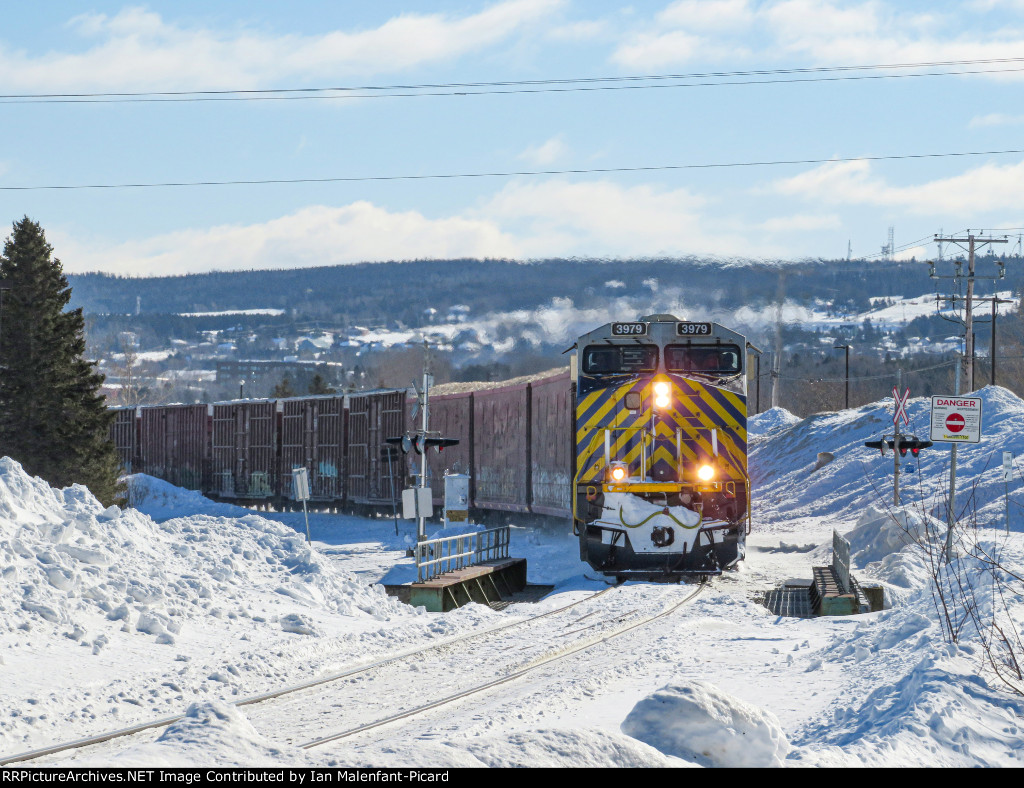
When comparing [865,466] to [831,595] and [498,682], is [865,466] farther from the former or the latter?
[498,682]

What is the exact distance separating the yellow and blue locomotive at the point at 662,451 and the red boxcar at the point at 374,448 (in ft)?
51.8

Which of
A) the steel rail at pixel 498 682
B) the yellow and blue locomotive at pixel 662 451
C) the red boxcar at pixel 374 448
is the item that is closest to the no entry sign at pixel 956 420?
the yellow and blue locomotive at pixel 662 451

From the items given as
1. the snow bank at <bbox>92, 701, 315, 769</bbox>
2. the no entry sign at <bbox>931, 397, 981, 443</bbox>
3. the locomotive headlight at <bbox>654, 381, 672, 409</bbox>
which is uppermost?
the locomotive headlight at <bbox>654, 381, 672, 409</bbox>

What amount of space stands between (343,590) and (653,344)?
625 cm

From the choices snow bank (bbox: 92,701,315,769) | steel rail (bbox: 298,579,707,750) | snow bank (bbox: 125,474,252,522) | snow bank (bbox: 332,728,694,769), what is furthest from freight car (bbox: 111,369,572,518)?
snow bank (bbox: 92,701,315,769)

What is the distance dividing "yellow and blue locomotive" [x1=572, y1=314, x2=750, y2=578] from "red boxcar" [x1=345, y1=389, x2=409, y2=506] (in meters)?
15.8

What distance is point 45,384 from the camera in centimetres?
3553

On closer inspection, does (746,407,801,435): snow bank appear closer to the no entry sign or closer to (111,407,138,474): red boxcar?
(111,407,138,474): red boxcar

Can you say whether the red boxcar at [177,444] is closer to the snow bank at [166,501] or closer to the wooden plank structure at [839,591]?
the snow bank at [166,501]

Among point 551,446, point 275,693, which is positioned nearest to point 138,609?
point 275,693

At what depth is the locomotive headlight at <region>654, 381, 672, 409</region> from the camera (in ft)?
57.8

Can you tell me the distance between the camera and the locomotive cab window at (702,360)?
18.0m
